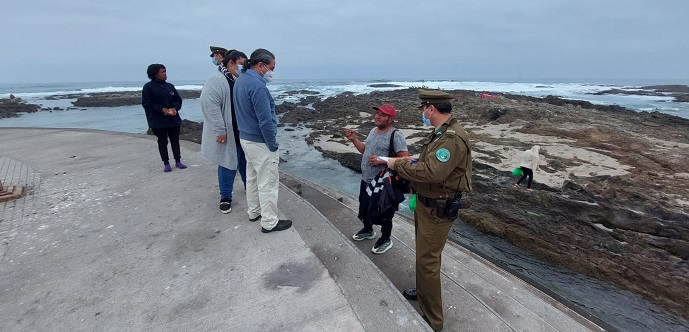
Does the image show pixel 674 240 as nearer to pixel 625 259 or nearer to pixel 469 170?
pixel 625 259

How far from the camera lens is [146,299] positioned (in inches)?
96.7

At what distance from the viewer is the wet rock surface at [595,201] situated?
14.6 ft

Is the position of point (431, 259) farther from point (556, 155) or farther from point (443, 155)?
point (556, 155)

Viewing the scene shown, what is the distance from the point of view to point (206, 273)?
276 centimetres

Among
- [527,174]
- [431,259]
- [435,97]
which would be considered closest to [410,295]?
[431,259]

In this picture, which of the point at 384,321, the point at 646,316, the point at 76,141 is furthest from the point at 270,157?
the point at 76,141

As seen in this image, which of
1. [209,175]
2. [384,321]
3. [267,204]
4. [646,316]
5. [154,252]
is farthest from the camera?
[209,175]

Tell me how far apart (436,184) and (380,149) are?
2.93ft

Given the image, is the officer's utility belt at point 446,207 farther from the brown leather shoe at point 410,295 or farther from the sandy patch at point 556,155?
the sandy patch at point 556,155

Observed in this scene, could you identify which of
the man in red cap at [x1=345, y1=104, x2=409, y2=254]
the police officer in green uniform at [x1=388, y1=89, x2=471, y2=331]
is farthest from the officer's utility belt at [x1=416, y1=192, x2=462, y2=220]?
the man in red cap at [x1=345, y1=104, x2=409, y2=254]

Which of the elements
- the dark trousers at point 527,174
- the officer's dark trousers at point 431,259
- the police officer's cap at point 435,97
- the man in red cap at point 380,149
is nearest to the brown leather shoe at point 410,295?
the officer's dark trousers at point 431,259

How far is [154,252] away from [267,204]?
117cm

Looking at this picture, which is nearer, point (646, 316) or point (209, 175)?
point (646, 316)

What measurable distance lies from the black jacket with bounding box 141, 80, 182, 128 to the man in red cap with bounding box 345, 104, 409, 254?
328 centimetres
